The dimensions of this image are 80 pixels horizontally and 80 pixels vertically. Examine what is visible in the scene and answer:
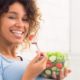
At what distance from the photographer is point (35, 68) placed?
90cm

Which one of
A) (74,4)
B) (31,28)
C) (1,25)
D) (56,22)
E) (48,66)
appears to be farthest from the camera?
(74,4)

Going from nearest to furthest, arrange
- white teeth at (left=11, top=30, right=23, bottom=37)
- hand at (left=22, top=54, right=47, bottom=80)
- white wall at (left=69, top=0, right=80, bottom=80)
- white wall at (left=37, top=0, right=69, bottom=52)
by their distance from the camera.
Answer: hand at (left=22, top=54, right=47, bottom=80)
white teeth at (left=11, top=30, right=23, bottom=37)
white wall at (left=37, top=0, right=69, bottom=52)
white wall at (left=69, top=0, right=80, bottom=80)

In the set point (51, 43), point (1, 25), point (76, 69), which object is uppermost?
point (1, 25)

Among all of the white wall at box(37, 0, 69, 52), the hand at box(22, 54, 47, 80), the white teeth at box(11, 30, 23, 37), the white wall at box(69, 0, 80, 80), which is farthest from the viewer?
the white wall at box(69, 0, 80, 80)

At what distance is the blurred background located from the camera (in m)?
2.01

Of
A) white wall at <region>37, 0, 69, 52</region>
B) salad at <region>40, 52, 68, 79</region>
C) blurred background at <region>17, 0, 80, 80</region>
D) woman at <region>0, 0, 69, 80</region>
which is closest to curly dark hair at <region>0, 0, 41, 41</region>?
woman at <region>0, 0, 69, 80</region>

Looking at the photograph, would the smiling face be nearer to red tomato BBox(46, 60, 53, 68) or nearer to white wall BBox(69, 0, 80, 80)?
red tomato BBox(46, 60, 53, 68)

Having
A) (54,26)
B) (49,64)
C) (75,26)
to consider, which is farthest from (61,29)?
(49,64)

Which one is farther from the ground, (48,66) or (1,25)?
(1,25)

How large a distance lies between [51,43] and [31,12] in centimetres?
102

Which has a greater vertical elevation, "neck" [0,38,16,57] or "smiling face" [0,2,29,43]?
"smiling face" [0,2,29,43]

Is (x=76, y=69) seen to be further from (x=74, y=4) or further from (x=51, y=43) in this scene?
(x=74, y=4)

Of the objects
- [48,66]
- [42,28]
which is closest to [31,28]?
[48,66]

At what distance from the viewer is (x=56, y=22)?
212 cm
